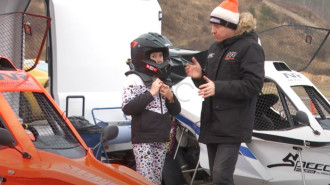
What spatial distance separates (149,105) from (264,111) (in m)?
1.52

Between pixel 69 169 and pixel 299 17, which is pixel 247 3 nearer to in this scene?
pixel 299 17

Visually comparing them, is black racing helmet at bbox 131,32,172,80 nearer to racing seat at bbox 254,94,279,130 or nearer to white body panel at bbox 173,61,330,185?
white body panel at bbox 173,61,330,185

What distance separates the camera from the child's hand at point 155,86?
5.14 m

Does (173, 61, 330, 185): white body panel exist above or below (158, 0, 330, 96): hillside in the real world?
above

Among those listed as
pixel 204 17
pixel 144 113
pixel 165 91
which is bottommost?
pixel 204 17

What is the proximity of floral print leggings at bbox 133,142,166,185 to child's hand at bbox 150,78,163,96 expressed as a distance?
45 centimetres

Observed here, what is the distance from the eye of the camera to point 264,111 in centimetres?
627

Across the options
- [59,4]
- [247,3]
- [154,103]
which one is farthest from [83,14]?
[247,3]

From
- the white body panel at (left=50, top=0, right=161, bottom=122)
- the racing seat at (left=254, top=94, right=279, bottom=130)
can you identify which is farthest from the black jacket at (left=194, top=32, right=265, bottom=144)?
the white body panel at (left=50, top=0, right=161, bottom=122)

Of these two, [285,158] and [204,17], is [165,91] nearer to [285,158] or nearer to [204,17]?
[285,158]

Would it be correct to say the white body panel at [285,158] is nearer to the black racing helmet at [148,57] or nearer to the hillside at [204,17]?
the black racing helmet at [148,57]

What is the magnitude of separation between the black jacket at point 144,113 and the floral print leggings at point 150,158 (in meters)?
0.07

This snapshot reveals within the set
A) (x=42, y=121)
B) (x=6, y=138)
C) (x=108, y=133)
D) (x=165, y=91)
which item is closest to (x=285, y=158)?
(x=165, y=91)

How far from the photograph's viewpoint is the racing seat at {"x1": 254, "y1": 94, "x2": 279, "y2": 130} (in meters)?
6.11
